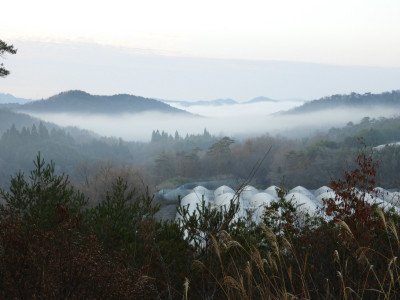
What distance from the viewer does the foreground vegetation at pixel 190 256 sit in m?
4.23

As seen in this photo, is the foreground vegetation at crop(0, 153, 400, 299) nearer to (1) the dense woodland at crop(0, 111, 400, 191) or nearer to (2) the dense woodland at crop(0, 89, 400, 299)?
(2) the dense woodland at crop(0, 89, 400, 299)

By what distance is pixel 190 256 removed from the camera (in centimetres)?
741

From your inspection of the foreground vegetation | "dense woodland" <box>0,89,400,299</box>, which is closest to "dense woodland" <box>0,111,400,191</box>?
"dense woodland" <box>0,89,400,299</box>

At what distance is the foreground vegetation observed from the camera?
4227mm

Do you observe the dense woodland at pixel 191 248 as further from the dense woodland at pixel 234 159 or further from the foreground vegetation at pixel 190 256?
the dense woodland at pixel 234 159

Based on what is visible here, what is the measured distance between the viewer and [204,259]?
21.2ft

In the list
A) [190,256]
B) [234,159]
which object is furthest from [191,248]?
[234,159]

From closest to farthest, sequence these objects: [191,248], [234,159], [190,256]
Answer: [190,256] < [191,248] < [234,159]

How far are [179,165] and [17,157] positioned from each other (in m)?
84.3

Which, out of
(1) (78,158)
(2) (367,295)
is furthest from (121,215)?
(1) (78,158)

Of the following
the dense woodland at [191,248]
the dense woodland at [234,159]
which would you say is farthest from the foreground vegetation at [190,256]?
the dense woodland at [234,159]

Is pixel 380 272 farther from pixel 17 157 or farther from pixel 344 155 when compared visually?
pixel 17 157

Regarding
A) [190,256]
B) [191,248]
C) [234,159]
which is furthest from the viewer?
[234,159]

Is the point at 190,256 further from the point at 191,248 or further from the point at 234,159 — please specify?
the point at 234,159
